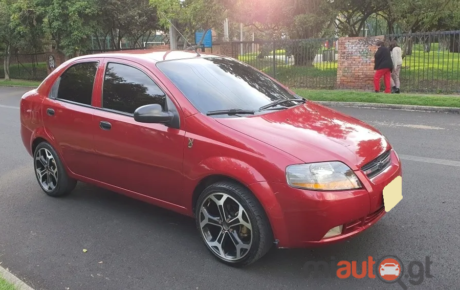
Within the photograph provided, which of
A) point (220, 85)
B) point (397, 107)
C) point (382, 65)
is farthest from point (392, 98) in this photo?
point (220, 85)

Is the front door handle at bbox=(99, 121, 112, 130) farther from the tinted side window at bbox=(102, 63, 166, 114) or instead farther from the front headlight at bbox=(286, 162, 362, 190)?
the front headlight at bbox=(286, 162, 362, 190)

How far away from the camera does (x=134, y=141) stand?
155 inches

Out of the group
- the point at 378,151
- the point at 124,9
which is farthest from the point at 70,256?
the point at 124,9

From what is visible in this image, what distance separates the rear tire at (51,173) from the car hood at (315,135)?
2389 mm

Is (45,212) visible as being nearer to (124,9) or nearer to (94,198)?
(94,198)

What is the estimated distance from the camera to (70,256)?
376cm

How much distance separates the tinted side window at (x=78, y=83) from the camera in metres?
4.57

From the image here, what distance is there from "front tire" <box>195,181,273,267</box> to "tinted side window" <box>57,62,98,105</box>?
189cm

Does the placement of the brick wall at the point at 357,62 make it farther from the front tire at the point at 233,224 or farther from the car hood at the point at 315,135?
the front tire at the point at 233,224

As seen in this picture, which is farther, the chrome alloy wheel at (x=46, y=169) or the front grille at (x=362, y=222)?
the chrome alloy wheel at (x=46, y=169)

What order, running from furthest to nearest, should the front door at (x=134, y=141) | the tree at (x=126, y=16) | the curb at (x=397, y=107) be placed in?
the tree at (x=126, y=16) < the curb at (x=397, y=107) < the front door at (x=134, y=141)

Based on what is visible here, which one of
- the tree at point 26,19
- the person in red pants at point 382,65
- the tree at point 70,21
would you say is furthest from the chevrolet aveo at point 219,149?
the tree at point 26,19

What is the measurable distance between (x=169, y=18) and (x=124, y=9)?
4.50 m

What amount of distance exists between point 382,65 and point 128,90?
11.6 meters
